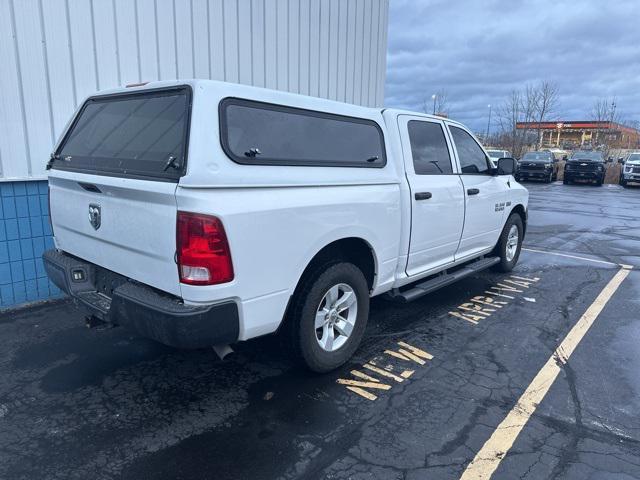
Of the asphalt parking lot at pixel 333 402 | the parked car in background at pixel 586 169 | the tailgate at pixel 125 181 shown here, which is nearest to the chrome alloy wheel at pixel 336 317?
the asphalt parking lot at pixel 333 402

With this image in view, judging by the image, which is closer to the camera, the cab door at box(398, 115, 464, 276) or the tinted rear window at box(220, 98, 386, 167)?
the tinted rear window at box(220, 98, 386, 167)

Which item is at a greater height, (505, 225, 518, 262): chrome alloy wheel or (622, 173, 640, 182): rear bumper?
(622, 173, 640, 182): rear bumper

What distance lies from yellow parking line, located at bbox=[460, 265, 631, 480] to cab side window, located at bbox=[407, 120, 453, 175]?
194 centimetres

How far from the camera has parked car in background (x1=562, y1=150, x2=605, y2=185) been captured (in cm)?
2436

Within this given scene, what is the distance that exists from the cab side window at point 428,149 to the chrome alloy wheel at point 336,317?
136 cm

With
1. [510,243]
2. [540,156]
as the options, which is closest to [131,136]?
[510,243]

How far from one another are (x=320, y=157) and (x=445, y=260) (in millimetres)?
2141

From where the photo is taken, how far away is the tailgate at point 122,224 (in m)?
2.68

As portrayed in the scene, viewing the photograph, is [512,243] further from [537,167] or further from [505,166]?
[537,167]

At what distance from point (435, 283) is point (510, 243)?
248 centimetres

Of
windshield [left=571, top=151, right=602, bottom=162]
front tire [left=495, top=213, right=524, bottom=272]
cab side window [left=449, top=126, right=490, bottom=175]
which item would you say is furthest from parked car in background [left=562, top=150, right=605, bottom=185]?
cab side window [left=449, top=126, right=490, bottom=175]

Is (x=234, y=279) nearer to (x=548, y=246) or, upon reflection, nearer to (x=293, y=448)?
(x=293, y=448)

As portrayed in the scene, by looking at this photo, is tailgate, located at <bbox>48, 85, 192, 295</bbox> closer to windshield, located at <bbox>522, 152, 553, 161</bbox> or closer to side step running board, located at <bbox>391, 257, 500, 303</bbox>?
side step running board, located at <bbox>391, 257, 500, 303</bbox>

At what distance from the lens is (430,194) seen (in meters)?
4.30
